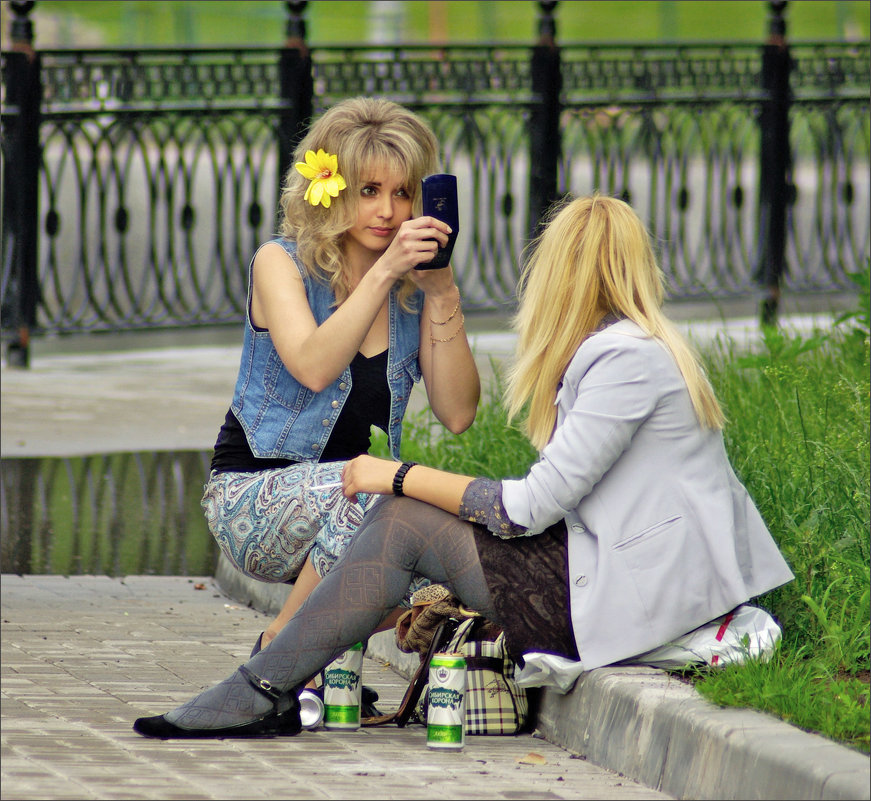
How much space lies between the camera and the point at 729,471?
4.02 metres

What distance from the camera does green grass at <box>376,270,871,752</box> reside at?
12.0 feet

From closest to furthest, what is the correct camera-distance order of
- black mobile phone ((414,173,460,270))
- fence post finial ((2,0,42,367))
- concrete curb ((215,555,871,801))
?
concrete curb ((215,555,871,801)), black mobile phone ((414,173,460,270)), fence post finial ((2,0,42,367))

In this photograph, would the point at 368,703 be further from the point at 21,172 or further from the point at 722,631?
the point at 21,172

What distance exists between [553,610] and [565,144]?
28.5ft

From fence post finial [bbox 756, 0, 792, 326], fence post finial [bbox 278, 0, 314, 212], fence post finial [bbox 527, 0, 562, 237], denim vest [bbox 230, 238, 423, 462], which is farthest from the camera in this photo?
fence post finial [bbox 756, 0, 792, 326]

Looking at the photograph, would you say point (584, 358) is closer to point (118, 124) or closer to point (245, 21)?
point (118, 124)

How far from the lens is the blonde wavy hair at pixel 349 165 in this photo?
14.8 ft

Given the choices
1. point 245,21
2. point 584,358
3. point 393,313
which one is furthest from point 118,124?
point 245,21

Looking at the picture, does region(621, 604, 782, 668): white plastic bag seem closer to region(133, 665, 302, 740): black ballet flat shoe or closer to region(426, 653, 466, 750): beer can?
region(426, 653, 466, 750): beer can

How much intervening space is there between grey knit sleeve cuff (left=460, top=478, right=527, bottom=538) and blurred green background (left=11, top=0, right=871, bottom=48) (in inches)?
1081

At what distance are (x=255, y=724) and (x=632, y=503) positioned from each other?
0.99 m

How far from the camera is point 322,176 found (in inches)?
178

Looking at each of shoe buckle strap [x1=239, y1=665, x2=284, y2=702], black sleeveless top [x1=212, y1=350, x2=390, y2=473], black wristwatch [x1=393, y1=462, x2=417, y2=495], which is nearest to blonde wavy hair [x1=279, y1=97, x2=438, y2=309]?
black sleeveless top [x1=212, y1=350, x2=390, y2=473]

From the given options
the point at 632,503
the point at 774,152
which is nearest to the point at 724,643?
the point at 632,503
